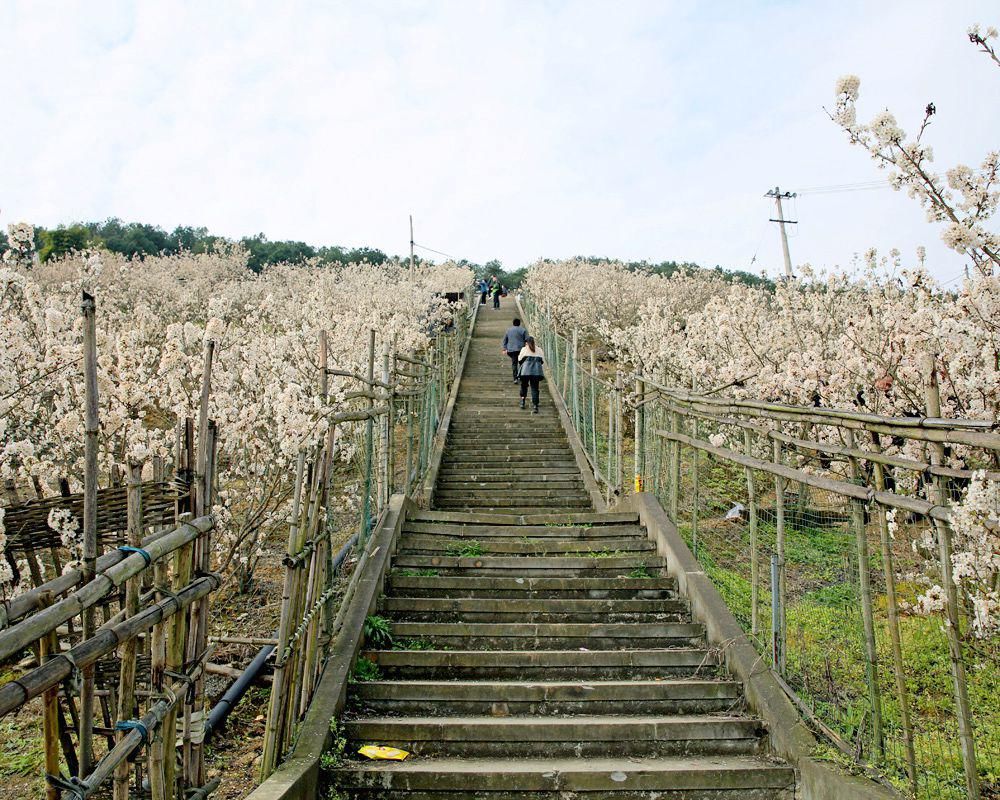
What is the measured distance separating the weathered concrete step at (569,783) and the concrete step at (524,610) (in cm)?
229

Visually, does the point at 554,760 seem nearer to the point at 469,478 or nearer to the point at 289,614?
the point at 289,614

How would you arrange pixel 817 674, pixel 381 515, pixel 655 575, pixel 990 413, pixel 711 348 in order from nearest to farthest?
pixel 990 413 → pixel 817 674 → pixel 655 575 → pixel 381 515 → pixel 711 348

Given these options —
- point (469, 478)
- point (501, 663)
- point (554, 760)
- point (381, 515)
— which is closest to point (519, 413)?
point (469, 478)

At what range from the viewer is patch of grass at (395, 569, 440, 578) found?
308 inches

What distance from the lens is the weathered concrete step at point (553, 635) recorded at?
266 inches

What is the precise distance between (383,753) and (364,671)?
102 cm

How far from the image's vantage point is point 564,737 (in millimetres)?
5391

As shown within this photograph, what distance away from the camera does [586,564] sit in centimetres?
809

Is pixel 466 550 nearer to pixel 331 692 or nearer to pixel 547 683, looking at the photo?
pixel 547 683

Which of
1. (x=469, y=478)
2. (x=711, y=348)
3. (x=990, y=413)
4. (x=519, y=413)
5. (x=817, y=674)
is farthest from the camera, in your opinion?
(x=519, y=413)

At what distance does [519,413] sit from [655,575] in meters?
9.29

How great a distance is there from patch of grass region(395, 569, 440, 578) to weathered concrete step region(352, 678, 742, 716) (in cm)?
194

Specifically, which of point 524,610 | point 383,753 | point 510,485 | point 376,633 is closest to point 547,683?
point 524,610

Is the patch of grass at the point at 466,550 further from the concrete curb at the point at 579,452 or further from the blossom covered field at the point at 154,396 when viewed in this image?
the concrete curb at the point at 579,452
